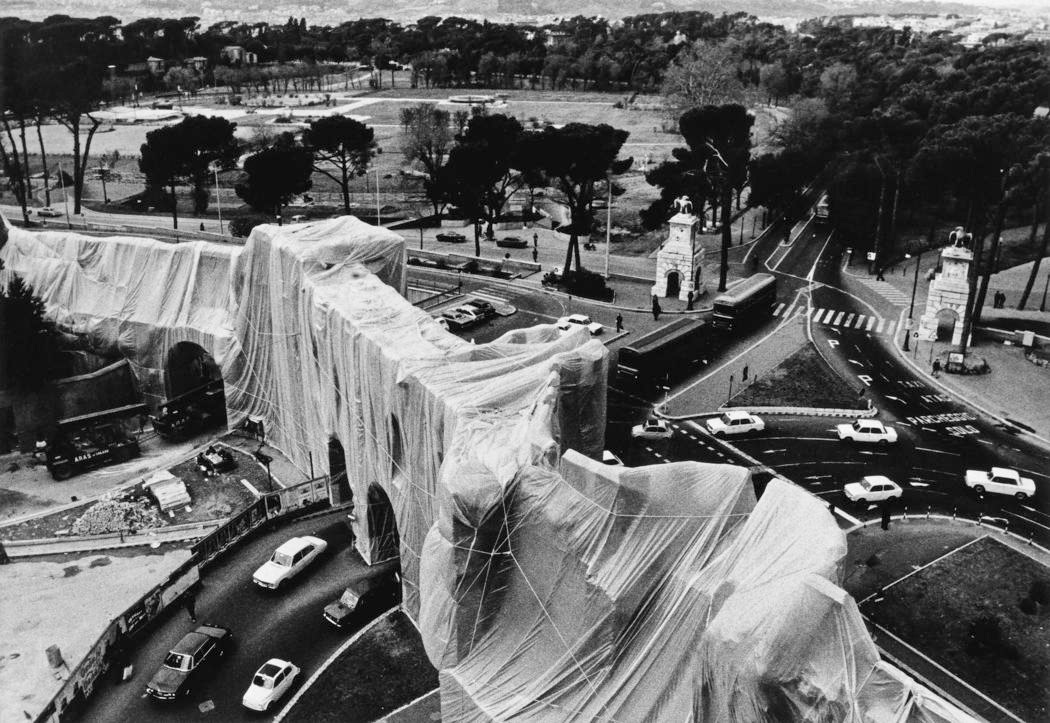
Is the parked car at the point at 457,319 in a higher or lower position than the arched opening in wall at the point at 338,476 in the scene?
higher

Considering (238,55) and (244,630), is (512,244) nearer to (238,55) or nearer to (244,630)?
(244,630)

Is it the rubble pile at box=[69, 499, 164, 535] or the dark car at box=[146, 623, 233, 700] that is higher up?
the dark car at box=[146, 623, 233, 700]

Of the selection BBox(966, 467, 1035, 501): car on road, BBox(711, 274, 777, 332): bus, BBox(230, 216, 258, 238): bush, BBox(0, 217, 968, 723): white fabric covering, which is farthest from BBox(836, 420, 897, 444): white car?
BBox(230, 216, 258, 238): bush

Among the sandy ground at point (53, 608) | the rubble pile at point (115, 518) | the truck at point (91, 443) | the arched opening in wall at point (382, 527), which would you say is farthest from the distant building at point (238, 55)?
the arched opening in wall at point (382, 527)

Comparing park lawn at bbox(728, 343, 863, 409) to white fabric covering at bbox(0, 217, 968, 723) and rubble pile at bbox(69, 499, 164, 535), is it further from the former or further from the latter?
rubble pile at bbox(69, 499, 164, 535)

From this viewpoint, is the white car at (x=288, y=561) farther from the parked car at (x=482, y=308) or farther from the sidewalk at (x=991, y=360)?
the sidewalk at (x=991, y=360)
